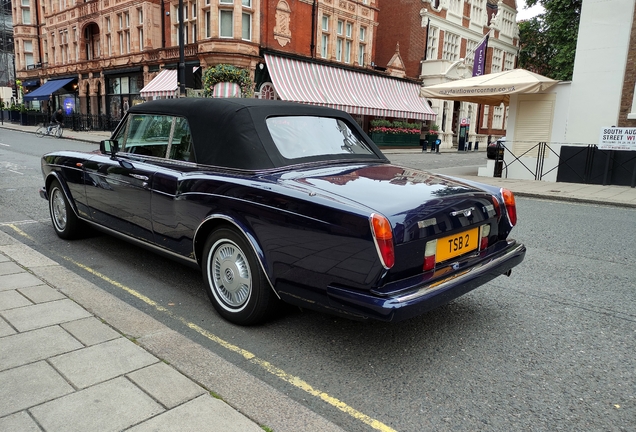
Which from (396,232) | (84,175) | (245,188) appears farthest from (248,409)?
(84,175)

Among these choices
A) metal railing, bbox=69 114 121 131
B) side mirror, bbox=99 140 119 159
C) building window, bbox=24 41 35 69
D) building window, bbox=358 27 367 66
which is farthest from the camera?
building window, bbox=24 41 35 69

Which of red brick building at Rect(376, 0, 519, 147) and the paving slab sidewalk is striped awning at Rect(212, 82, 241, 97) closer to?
red brick building at Rect(376, 0, 519, 147)

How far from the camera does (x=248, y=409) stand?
2.39 meters

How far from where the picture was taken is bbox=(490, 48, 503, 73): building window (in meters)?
44.1

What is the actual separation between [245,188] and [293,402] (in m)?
1.45

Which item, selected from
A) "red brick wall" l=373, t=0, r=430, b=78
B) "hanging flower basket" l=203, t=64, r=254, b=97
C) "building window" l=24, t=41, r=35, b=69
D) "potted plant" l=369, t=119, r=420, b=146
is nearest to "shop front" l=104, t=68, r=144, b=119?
"hanging flower basket" l=203, t=64, r=254, b=97

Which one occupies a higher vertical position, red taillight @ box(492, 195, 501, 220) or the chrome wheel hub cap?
red taillight @ box(492, 195, 501, 220)

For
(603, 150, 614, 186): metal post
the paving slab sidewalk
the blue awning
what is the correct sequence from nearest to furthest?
the paving slab sidewalk → (603, 150, 614, 186): metal post → the blue awning

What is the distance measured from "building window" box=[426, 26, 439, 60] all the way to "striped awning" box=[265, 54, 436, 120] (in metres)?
3.54

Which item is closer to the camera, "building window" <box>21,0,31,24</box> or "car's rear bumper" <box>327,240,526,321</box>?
"car's rear bumper" <box>327,240,526,321</box>

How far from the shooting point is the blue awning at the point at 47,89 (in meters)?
36.5

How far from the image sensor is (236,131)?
3.65 meters

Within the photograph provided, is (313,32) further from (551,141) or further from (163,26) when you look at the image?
(551,141)

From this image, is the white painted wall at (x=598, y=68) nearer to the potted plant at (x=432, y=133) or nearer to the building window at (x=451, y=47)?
the potted plant at (x=432, y=133)
